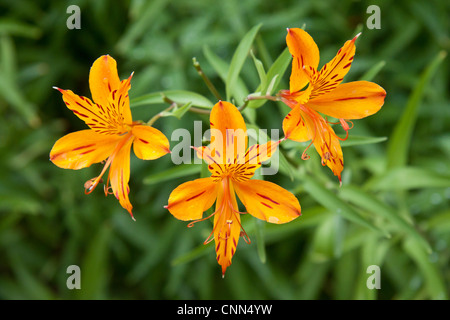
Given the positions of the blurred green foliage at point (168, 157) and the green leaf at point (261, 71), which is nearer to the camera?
the green leaf at point (261, 71)

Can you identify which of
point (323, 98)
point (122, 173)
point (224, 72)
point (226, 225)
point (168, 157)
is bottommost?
point (226, 225)

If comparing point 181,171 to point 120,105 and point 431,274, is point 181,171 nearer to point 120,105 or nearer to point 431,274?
point 120,105

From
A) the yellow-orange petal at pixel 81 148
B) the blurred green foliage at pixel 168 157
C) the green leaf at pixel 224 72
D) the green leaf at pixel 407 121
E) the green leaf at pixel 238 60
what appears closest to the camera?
the yellow-orange petal at pixel 81 148

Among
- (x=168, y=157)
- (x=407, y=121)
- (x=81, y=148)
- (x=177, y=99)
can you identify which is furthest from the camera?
(x=168, y=157)

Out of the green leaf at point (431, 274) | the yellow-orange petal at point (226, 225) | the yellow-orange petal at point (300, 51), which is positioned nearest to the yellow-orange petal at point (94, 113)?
the yellow-orange petal at point (226, 225)

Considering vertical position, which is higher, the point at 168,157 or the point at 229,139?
the point at 168,157

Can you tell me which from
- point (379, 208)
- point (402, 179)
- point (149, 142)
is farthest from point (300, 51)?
point (402, 179)

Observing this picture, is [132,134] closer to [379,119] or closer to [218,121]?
[218,121]

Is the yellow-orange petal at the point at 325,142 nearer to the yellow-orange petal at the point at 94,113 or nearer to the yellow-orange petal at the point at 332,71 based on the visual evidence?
the yellow-orange petal at the point at 332,71

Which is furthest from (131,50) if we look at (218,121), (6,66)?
(218,121)
